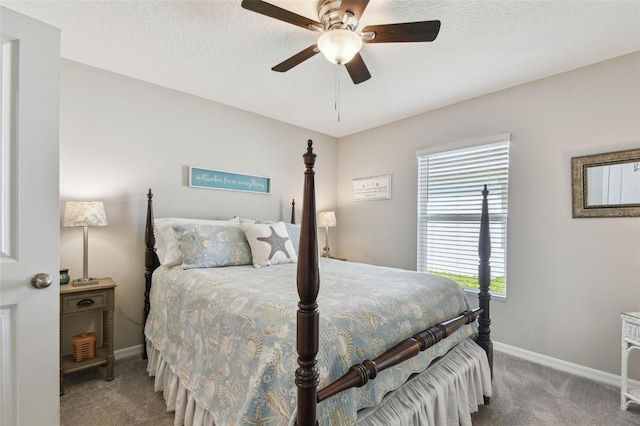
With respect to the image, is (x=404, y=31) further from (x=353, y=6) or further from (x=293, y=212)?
(x=293, y=212)

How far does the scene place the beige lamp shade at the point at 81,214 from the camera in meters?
2.18

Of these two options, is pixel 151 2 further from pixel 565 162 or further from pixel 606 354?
pixel 606 354

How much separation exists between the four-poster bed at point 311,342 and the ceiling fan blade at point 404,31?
3.42 feet

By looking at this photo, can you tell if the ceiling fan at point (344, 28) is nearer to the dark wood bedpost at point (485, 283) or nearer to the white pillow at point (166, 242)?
the dark wood bedpost at point (485, 283)

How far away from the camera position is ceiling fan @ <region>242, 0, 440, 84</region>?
1.52 m

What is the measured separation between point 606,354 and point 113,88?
15.2 feet

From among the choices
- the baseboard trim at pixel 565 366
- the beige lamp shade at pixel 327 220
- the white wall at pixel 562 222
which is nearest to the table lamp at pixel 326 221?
the beige lamp shade at pixel 327 220

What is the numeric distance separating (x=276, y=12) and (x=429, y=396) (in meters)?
2.11

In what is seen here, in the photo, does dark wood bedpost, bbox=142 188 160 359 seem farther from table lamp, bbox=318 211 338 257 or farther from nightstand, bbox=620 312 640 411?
nightstand, bbox=620 312 640 411

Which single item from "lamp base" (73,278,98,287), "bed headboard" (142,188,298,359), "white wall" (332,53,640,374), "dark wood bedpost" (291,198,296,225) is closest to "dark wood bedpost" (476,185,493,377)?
"white wall" (332,53,640,374)

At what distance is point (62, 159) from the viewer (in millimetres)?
2371

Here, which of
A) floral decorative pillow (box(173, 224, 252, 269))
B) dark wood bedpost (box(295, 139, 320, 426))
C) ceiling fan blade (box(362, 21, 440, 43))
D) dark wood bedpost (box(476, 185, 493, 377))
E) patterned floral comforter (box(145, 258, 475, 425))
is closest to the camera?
dark wood bedpost (box(295, 139, 320, 426))

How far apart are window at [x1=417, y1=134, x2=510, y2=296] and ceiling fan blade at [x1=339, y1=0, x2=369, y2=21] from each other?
207 centimetres

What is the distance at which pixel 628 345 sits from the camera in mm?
2000
